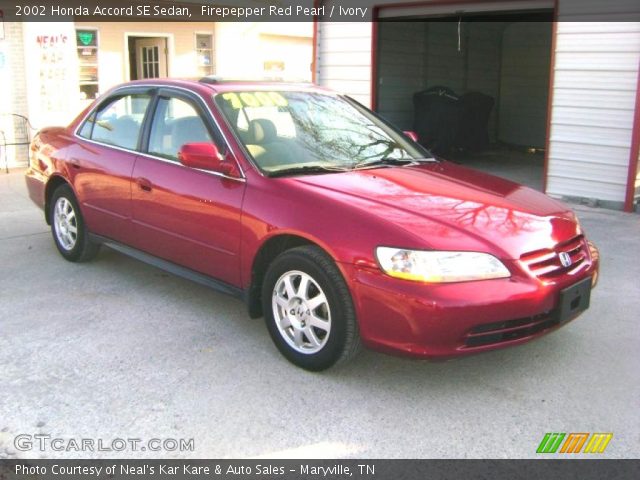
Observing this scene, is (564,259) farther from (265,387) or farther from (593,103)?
(593,103)

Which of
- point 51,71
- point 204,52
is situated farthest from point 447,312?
point 204,52

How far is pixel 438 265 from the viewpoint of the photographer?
3281mm

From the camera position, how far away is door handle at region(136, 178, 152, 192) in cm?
471

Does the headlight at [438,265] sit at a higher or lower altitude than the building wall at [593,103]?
lower

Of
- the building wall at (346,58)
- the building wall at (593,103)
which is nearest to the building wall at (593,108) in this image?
the building wall at (593,103)

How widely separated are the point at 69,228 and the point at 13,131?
6.89 m

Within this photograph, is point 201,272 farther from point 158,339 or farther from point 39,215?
point 39,215

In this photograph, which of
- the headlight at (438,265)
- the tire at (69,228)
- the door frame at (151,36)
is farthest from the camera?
the door frame at (151,36)

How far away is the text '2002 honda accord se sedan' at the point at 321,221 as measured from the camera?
331cm

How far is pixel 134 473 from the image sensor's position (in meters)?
2.93

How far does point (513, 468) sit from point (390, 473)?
540mm

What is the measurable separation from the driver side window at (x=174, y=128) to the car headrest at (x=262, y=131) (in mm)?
290

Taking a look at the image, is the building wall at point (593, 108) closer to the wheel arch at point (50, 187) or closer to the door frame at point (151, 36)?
the wheel arch at point (50, 187)

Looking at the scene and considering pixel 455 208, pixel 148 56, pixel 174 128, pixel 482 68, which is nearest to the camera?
pixel 455 208
